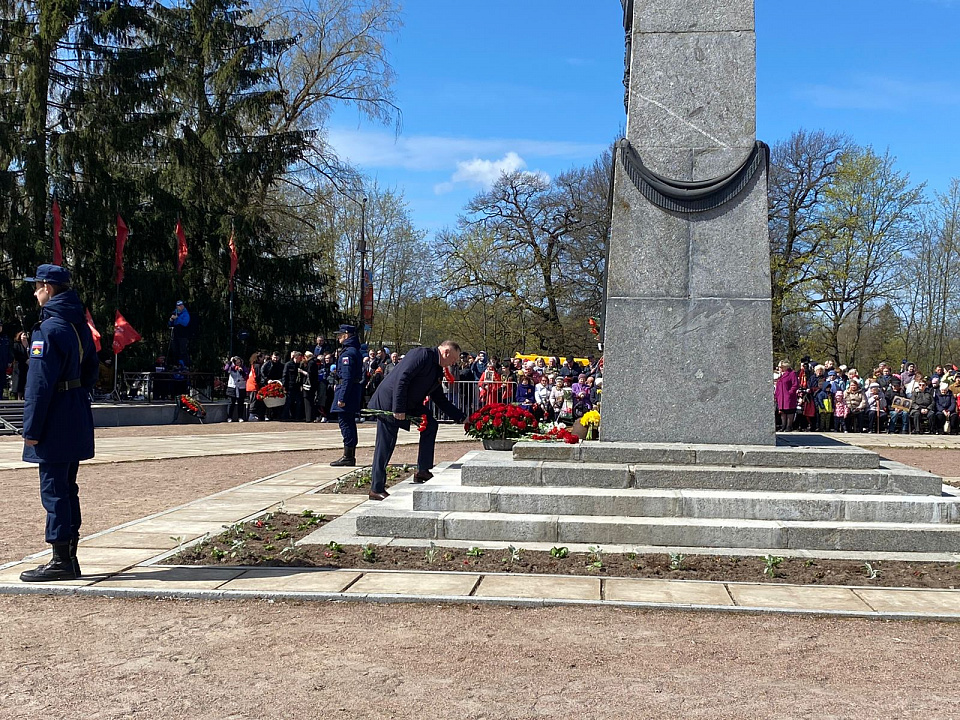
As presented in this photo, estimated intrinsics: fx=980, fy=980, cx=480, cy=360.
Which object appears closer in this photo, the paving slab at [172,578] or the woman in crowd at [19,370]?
the paving slab at [172,578]

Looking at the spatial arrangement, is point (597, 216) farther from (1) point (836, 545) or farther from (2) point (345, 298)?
(1) point (836, 545)

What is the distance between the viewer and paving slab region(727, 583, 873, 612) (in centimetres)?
586

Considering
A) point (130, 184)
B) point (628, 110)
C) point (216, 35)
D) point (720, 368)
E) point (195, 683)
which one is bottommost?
point (195, 683)

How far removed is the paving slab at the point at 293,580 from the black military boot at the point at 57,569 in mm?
1097

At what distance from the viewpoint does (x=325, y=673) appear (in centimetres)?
467

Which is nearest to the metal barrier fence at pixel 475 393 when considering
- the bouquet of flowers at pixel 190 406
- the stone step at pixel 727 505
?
the bouquet of flowers at pixel 190 406

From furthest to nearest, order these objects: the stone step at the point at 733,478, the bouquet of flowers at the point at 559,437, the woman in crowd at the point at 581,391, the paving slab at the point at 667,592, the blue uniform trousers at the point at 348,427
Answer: the woman in crowd at the point at 581,391
the blue uniform trousers at the point at 348,427
the bouquet of flowers at the point at 559,437
the stone step at the point at 733,478
the paving slab at the point at 667,592

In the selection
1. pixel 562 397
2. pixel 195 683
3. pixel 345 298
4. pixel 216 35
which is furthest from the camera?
pixel 345 298

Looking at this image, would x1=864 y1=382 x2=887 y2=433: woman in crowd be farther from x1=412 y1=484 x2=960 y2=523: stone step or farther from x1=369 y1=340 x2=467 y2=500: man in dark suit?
x1=369 y1=340 x2=467 y2=500: man in dark suit

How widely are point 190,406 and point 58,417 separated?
1716 cm

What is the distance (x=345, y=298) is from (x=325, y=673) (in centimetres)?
4086

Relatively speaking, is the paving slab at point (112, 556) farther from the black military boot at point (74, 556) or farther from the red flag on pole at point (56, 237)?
the red flag on pole at point (56, 237)

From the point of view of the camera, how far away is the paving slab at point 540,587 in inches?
241

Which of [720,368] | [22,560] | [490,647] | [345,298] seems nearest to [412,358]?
[720,368]
